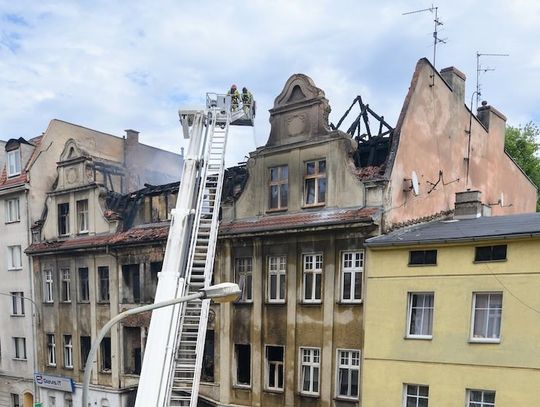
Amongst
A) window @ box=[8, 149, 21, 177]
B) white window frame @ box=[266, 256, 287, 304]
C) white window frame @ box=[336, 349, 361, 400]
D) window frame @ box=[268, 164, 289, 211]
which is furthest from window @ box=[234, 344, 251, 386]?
window @ box=[8, 149, 21, 177]

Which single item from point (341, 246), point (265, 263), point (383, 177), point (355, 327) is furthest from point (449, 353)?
point (265, 263)

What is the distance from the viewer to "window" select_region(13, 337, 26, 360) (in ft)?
89.7

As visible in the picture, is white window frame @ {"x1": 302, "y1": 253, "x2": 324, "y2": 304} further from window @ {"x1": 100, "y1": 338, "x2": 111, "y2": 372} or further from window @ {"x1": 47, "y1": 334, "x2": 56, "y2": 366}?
window @ {"x1": 47, "y1": 334, "x2": 56, "y2": 366}

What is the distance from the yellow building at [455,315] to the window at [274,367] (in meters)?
3.41

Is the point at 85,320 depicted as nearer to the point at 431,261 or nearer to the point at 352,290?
the point at 352,290

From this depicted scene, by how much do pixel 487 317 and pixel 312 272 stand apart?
572cm

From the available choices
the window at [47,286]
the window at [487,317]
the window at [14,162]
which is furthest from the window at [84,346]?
the window at [487,317]

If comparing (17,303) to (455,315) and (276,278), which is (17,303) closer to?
(276,278)

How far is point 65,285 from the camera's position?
25281mm

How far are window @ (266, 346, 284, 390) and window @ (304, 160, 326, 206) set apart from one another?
5.36 metres

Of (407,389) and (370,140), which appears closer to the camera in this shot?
(407,389)

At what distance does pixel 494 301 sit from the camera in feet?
44.6

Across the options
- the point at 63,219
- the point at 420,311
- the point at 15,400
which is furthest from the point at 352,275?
the point at 15,400

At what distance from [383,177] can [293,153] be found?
3641 mm
